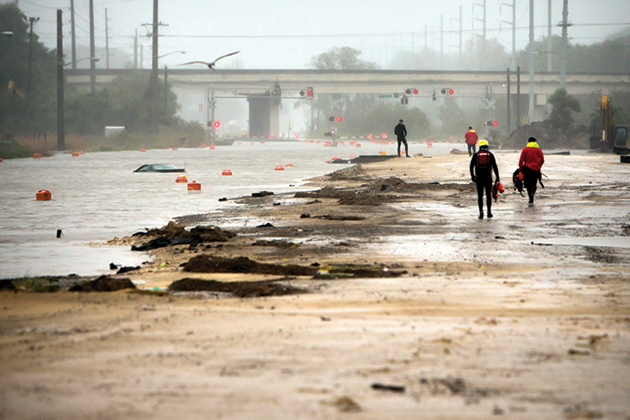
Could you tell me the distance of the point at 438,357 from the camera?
16.1ft

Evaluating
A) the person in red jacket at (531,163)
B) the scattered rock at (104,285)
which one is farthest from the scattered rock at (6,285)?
the person in red jacket at (531,163)

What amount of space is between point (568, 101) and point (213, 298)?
211 ft

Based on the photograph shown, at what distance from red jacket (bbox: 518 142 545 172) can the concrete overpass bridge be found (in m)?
75.8

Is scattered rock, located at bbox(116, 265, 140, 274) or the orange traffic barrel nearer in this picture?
scattered rock, located at bbox(116, 265, 140, 274)

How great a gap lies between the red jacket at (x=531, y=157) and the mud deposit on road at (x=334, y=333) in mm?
6376

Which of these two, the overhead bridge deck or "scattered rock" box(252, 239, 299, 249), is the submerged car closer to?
"scattered rock" box(252, 239, 299, 249)

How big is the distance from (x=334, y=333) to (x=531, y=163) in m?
13.1

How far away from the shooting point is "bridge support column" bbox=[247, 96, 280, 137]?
106875 millimetres

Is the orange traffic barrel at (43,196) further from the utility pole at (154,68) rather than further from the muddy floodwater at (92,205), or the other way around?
the utility pole at (154,68)

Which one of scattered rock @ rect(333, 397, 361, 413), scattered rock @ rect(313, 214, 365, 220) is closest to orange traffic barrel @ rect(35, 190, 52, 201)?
scattered rock @ rect(313, 214, 365, 220)

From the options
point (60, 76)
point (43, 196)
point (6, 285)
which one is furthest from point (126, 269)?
point (60, 76)

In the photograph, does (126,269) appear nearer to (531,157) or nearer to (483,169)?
(483,169)

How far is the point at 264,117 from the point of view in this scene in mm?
109438

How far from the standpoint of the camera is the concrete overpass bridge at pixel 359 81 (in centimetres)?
9250
